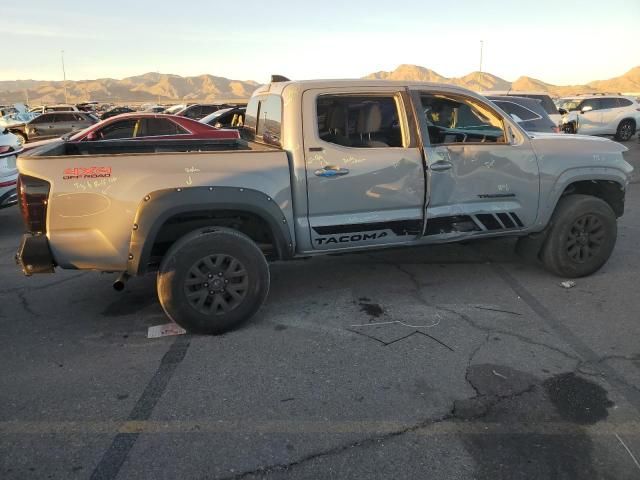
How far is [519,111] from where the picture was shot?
407 inches

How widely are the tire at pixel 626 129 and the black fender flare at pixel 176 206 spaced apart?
19967 mm

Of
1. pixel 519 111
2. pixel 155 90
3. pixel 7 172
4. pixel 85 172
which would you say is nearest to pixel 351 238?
pixel 85 172

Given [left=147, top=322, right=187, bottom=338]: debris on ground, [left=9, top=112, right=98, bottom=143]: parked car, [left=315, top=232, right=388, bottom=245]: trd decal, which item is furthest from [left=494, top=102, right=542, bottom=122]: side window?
[left=9, top=112, right=98, bottom=143]: parked car

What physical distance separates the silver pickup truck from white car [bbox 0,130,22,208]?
3.01m

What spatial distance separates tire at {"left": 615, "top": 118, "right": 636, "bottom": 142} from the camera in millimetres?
19578

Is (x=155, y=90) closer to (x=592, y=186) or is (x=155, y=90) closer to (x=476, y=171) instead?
(x=592, y=186)

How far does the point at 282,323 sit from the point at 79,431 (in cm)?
177

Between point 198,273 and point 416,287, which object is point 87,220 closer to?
point 198,273

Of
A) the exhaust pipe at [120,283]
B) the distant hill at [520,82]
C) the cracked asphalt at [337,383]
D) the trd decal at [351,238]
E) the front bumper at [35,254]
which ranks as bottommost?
the cracked asphalt at [337,383]

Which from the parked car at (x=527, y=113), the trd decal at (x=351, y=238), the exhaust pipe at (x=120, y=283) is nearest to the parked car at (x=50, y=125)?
the parked car at (x=527, y=113)

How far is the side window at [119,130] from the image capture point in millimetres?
10969

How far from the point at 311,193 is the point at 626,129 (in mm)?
19878

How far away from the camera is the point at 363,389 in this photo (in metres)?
3.23

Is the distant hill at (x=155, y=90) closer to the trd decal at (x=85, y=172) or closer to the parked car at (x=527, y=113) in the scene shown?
the parked car at (x=527, y=113)
